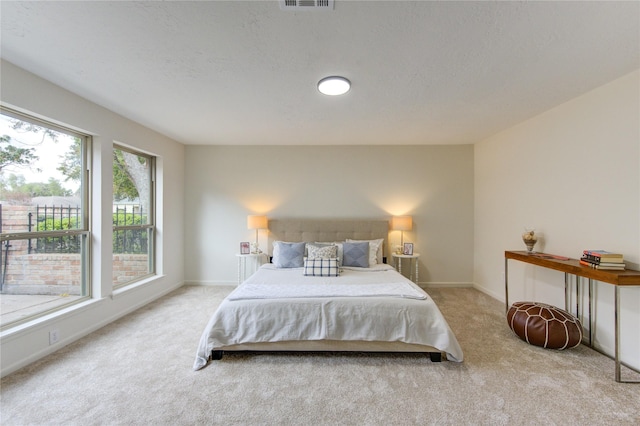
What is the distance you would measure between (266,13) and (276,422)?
249 cm

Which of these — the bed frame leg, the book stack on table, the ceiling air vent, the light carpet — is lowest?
the light carpet

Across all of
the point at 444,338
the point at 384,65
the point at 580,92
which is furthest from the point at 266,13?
the point at 580,92

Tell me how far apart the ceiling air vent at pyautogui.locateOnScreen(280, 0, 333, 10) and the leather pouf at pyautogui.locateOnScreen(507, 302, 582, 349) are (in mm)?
3141

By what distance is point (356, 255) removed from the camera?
361 cm

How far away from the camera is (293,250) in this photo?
3650 mm

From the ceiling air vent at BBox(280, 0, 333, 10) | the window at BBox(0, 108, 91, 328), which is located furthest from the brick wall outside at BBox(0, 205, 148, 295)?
the ceiling air vent at BBox(280, 0, 333, 10)

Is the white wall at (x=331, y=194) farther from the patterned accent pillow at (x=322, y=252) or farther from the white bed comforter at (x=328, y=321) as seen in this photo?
the white bed comforter at (x=328, y=321)

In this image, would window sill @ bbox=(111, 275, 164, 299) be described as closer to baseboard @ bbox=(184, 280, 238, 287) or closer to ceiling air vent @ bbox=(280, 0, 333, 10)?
baseboard @ bbox=(184, 280, 238, 287)

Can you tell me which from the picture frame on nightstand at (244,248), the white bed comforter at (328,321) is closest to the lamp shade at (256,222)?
the picture frame on nightstand at (244,248)

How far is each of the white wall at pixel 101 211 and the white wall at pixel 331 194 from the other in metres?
Result: 0.32

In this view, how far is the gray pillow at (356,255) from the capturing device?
11.8ft

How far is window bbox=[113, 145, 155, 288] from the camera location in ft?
10.4

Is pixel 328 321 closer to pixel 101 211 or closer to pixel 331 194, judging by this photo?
pixel 331 194

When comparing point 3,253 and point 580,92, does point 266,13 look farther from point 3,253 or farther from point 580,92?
point 580,92
